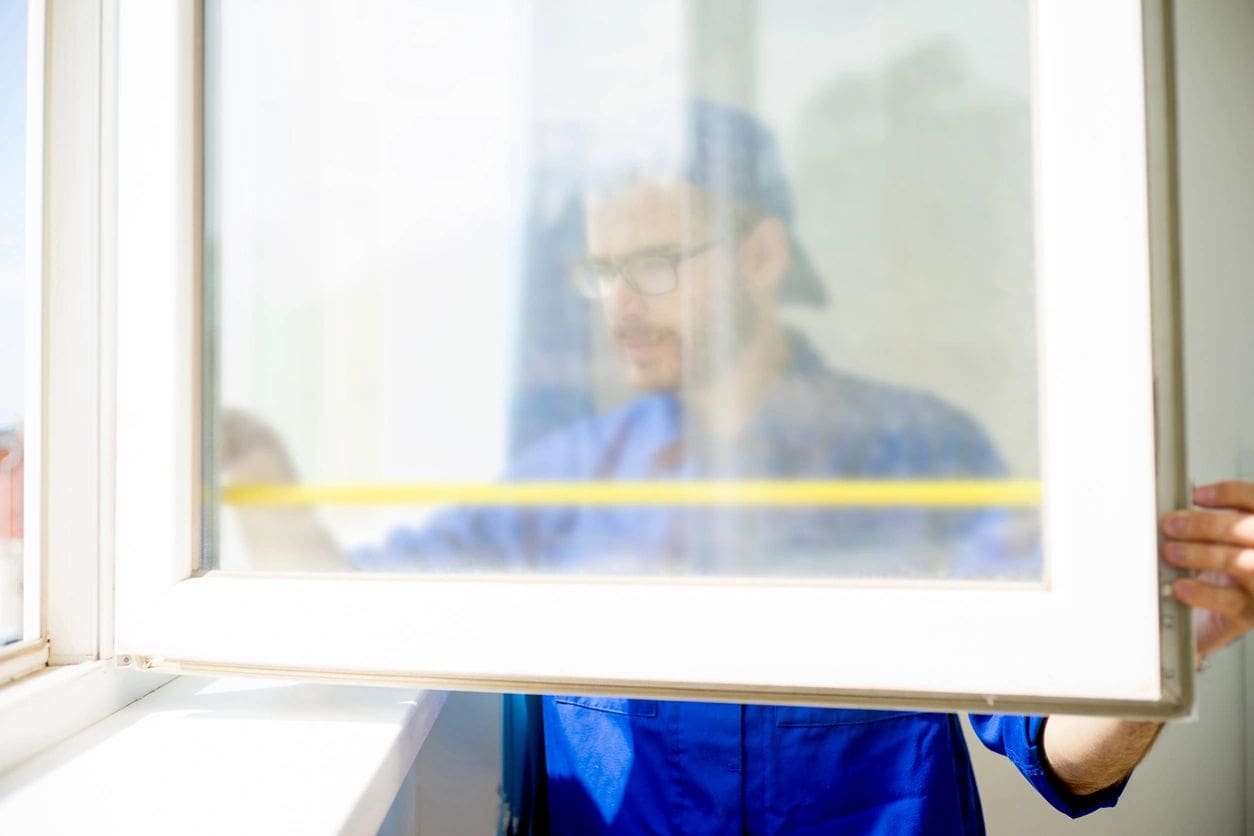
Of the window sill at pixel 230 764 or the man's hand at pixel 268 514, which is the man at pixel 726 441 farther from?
the window sill at pixel 230 764

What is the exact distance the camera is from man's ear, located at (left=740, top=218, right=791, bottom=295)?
53 cm

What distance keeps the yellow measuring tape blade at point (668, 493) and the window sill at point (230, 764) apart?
203 mm

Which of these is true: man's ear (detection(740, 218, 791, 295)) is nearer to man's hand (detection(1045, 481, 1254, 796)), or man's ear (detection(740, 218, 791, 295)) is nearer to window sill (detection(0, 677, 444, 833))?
man's hand (detection(1045, 481, 1254, 796))

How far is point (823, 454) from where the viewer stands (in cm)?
53

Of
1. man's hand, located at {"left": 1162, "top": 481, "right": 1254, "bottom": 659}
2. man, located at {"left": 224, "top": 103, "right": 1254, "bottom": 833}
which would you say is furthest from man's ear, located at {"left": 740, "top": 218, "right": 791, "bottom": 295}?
man's hand, located at {"left": 1162, "top": 481, "right": 1254, "bottom": 659}

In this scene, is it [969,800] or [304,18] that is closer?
[304,18]

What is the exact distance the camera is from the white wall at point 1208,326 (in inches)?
47.6

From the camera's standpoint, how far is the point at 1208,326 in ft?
4.00

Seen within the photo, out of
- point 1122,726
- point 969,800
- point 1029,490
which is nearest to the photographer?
point 1029,490

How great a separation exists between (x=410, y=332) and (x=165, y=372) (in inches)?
8.2

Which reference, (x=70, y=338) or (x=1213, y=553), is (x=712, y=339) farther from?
(x=70, y=338)

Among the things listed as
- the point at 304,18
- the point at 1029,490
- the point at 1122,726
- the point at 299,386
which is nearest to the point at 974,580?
the point at 1029,490

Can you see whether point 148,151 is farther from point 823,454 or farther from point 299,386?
point 823,454

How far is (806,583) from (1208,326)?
1.19 m
